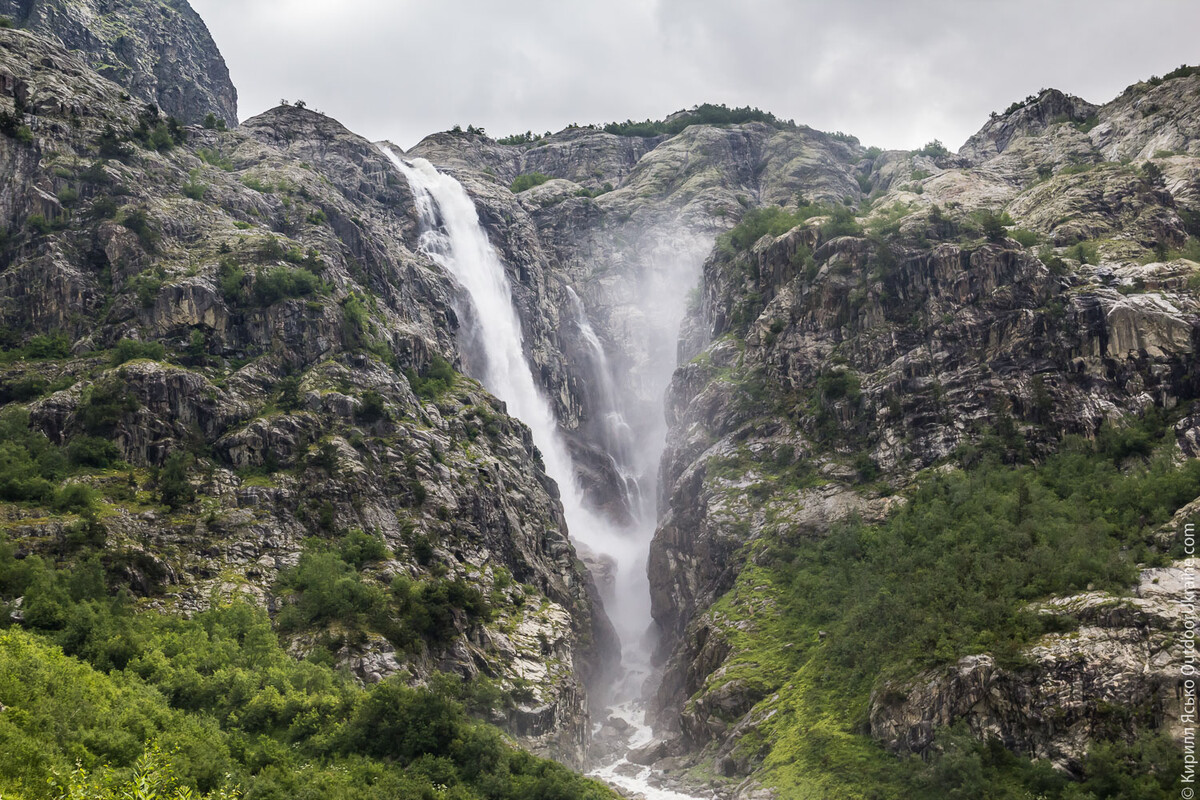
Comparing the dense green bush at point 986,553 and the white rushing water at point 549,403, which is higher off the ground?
the white rushing water at point 549,403

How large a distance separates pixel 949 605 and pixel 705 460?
42.0m

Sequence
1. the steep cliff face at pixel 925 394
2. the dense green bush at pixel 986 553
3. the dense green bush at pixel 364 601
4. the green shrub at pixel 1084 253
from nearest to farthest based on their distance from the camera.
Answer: the steep cliff face at pixel 925 394, the dense green bush at pixel 986 553, the dense green bush at pixel 364 601, the green shrub at pixel 1084 253

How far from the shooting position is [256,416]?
7406cm

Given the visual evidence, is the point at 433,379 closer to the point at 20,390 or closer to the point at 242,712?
the point at 20,390

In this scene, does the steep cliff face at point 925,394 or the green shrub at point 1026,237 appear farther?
the green shrub at point 1026,237

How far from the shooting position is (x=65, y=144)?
87.8m

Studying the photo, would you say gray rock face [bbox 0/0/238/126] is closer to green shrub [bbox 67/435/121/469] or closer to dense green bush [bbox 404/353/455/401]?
dense green bush [bbox 404/353/455/401]

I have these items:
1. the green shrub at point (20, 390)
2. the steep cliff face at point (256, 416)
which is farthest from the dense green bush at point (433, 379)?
the green shrub at point (20, 390)

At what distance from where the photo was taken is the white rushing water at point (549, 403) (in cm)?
10144

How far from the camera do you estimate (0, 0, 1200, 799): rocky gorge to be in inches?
1986

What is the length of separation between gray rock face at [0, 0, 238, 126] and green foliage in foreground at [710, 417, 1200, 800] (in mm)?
145040

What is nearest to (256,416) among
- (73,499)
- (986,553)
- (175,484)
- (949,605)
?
(175,484)

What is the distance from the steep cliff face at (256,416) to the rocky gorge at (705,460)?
36 cm

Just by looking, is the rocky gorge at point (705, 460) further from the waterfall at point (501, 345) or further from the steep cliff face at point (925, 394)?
the waterfall at point (501, 345)
